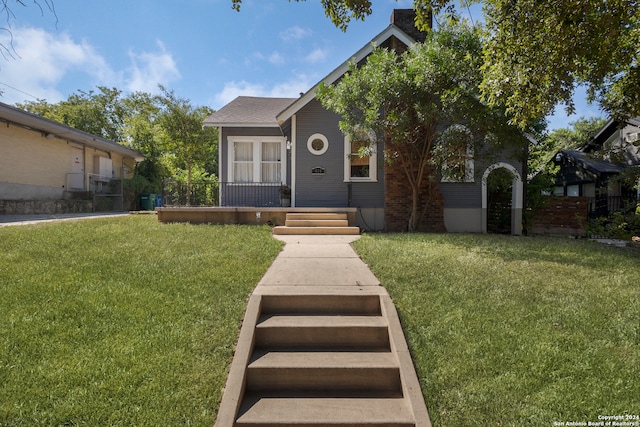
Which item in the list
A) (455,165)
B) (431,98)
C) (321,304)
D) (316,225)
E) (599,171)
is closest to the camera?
(321,304)

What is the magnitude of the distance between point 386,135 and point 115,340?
7.77 m

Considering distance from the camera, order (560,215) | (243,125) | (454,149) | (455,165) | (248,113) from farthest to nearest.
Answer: (560,215)
(248,113)
(243,125)
(455,165)
(454,149)

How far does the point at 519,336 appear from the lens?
10.6 ft

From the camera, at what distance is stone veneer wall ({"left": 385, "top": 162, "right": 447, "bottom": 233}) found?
33.4 ft

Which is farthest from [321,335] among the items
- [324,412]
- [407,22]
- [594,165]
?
[594,165]

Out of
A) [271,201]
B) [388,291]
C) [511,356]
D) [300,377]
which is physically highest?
[271,201]

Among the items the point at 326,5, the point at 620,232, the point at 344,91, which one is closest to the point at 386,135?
the point at 344,91

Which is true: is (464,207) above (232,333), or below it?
above

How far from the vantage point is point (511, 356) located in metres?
2.95

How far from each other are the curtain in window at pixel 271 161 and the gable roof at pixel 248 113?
817 millimetres

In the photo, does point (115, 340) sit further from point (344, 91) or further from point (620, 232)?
point (620, 232)

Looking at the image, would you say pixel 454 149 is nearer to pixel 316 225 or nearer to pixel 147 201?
pixel 316 225

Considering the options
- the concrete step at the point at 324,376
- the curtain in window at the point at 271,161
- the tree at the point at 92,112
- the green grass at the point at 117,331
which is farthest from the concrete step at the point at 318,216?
the tree at the point at 92,112

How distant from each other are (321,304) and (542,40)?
5472 millimetres
